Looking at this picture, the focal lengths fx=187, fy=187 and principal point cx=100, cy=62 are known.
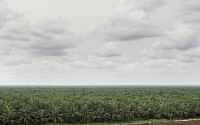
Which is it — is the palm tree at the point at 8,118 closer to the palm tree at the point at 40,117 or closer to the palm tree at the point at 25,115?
the palm tree at the point at 25,115

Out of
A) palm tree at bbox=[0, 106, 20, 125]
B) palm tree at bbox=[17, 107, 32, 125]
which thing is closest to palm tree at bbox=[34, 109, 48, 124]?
palm tree at bbox=[17, 107, 32, 125]

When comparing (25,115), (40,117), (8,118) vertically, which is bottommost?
(40,117)

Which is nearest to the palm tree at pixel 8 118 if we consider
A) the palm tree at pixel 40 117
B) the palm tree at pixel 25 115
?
the palm tree at pixel 25 115

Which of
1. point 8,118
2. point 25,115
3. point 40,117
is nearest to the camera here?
point 8,118

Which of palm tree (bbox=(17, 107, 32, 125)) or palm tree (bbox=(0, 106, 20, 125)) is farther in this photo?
palm tree (bbox=(17, 107, 32, 125))

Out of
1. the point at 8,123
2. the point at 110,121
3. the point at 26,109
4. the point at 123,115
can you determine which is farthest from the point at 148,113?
the point at 8,123

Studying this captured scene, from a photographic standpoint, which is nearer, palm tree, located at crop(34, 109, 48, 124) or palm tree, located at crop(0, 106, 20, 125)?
palm tree, located at crop(0, 106, 20, 125)

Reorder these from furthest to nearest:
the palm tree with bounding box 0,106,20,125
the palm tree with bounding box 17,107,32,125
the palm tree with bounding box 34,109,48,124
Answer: the palm tree with bounding box 34,109,48,124 → the palm tree with bounding box 17,107,32,125 → the palm tree with bounding box 0,106,20,125

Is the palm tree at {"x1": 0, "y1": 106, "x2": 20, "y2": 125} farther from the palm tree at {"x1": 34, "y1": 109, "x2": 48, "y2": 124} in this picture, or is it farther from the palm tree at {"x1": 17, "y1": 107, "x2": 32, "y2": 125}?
the palm tree at {"x1": 34, "y1": 109, "x2": 48, "y2": 124}

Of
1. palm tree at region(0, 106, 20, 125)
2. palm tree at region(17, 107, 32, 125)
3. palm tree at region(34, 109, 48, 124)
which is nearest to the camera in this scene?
palm tree at region(0, 106, 20, 125)

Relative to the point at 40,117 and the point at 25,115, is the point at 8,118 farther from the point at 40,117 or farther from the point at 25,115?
the point at 40,117

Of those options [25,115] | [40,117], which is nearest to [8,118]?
[25,115]
